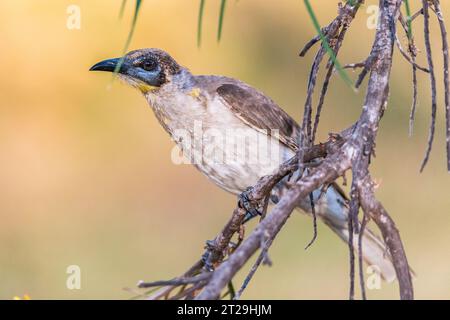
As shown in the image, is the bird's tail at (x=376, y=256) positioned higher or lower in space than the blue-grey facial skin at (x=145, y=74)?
lower

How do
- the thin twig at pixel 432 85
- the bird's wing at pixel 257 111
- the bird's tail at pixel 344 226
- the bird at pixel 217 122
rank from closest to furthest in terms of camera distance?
the thin twig at pixel 432 85, the bird at pixel 217 122, the bird's wing at pixel 257 111, the bird's tail at pixel 344 226

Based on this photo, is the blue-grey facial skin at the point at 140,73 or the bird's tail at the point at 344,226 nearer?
the blue-grey facial skin at the point at 140,73

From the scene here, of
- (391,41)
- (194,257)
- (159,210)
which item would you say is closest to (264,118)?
(391,41)

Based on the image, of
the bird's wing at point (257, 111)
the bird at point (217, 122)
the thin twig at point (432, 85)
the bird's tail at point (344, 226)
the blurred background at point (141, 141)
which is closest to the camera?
the thin twig at point (432, 85)

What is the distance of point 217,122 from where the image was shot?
Result: 12.6 feet

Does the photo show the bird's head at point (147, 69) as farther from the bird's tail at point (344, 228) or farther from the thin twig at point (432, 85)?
the thin twig at point (432, 85)

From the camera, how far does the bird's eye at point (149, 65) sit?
3858 millimetres

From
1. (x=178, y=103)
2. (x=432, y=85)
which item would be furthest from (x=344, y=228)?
(x=432, y=85)

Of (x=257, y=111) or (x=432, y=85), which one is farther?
(x=257, y=111)

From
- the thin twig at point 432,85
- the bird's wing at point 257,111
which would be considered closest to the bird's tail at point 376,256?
the bird's wing at point 257,111

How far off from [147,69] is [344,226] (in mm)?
1349

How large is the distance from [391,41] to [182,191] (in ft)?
19.9

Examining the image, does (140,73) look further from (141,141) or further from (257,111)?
(141,141)

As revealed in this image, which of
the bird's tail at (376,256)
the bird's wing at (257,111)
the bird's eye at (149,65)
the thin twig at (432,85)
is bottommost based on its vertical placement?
the bird's tail at (376,256)
